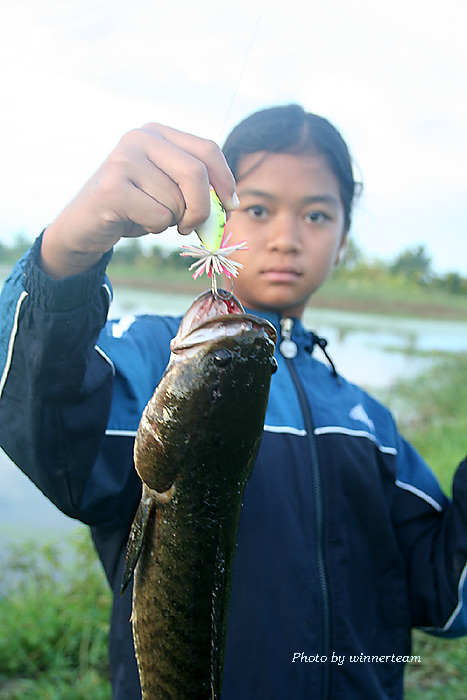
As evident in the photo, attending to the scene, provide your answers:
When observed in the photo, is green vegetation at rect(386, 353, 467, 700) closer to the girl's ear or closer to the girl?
the girl

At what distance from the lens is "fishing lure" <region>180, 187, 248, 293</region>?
4.10 ft

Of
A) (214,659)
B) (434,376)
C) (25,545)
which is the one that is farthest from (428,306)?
(214,659)

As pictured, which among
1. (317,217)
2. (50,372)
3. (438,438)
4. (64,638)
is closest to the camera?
(50,372)

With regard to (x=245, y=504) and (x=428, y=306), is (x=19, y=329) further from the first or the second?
(x=428, y=306)

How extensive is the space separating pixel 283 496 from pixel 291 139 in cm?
140

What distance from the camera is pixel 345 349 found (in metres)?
15.0

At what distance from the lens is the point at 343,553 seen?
197cm

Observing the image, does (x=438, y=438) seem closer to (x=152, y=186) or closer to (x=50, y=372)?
(x=50, y=372)

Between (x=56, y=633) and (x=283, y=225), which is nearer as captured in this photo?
(x=283, y=225)

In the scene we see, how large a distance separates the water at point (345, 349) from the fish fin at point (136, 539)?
1511 millimetres

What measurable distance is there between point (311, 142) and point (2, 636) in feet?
10.1

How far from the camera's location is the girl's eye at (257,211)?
2.16m

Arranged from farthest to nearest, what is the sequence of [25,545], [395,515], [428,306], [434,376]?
[428,306], [434,376], [25,545], [395,515]

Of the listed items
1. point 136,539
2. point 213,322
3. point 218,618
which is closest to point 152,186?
point 213,322
